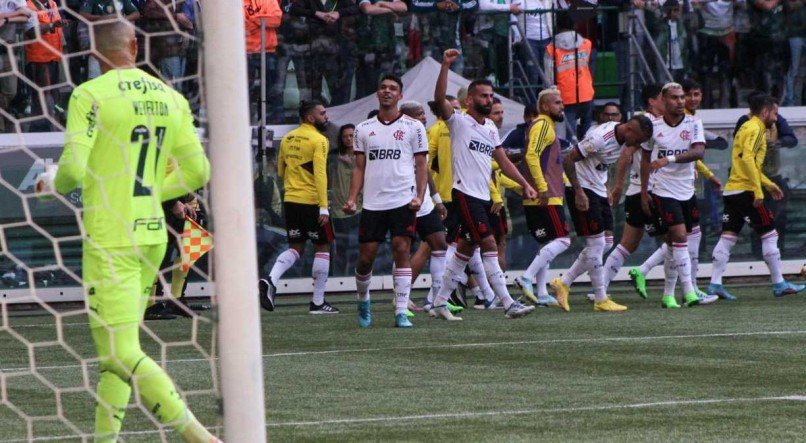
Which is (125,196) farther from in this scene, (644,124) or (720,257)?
(720,257)

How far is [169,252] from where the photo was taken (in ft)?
58.4

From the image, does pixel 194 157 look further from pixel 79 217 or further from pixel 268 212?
pixel 268 212

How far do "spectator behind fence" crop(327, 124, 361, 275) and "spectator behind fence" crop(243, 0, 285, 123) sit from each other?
877 millimetres

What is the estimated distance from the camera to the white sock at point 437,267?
A: 14789 millimetres

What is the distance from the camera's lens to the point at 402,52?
1955cm

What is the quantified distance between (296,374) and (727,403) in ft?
9.91

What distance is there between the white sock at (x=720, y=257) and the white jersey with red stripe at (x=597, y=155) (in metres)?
1.50

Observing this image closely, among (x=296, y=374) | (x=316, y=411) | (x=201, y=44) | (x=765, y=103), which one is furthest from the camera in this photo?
(x=765, y=103)

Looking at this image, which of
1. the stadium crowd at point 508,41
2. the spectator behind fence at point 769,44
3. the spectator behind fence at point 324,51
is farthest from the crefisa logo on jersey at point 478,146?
the spectator behind fence at point 769,44

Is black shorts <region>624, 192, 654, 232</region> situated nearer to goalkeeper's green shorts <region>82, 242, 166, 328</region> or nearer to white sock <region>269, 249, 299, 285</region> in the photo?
white sock <region>269, 249, 299, 285</region>

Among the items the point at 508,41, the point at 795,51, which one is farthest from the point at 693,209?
the point at 795,51

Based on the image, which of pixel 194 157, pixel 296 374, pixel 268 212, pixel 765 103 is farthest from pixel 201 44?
pixel 268 212

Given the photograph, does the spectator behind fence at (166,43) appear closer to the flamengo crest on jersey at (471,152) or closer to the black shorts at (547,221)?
the flamengo crest on jersey at (471,152)

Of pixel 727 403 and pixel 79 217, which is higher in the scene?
pixel 79 217
